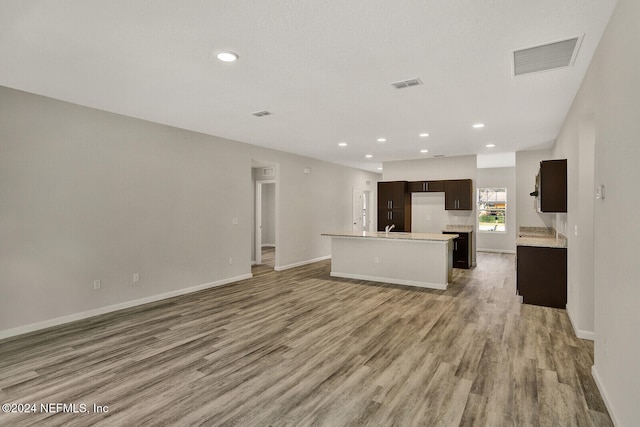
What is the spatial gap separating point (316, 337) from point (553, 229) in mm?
6023

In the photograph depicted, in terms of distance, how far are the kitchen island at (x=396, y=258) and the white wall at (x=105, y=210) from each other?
6.60 feet

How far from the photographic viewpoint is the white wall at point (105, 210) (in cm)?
371

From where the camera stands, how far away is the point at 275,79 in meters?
3.32

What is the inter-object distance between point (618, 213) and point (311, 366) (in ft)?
8.24

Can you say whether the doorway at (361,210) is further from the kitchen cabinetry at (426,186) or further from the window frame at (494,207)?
the window frame at (494,207)

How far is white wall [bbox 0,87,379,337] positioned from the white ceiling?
41 cm

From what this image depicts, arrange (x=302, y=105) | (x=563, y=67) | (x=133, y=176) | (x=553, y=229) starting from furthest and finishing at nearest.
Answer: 1. (x=553, y=229)
2. (x=133, y=176)
3. (x=302, y=105)
4. (x=563, y=67)

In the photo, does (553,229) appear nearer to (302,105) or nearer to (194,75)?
(302,105)

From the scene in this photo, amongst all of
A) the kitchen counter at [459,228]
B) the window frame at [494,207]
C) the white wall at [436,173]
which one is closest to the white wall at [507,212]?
the window frame at [494,207]

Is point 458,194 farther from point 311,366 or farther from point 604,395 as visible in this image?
point 311,366

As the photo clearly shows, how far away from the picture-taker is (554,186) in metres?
4.30

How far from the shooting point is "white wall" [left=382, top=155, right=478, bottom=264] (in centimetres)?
809

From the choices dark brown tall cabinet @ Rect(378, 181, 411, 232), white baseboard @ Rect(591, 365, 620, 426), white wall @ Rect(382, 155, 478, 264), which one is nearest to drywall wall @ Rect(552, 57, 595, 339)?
white baseboard @ Rect(591, 365, 620, 426)

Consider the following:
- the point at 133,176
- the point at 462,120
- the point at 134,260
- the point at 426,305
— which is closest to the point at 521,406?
the point at 426,305
